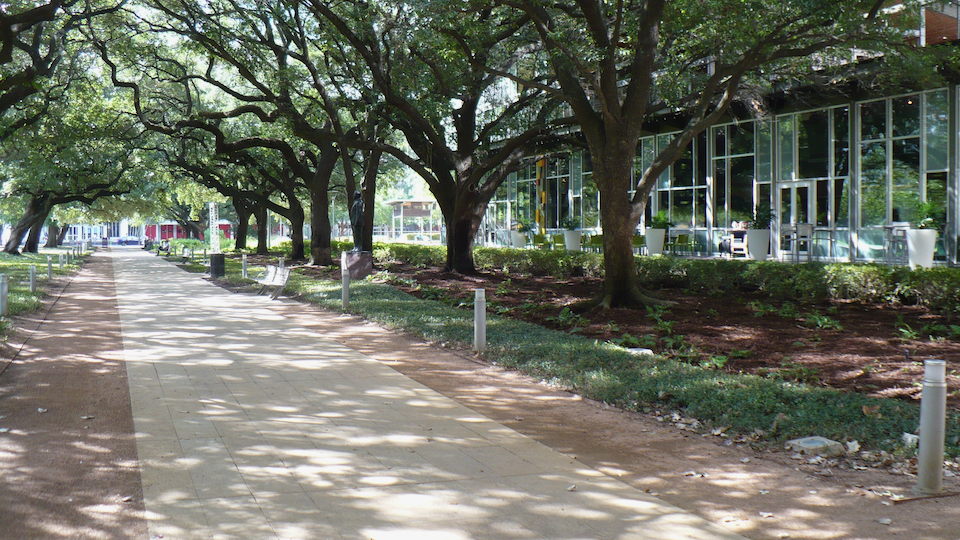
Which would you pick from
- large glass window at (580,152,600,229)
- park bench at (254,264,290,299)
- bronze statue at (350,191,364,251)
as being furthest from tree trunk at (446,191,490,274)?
large glass window at (580,152,600,229)

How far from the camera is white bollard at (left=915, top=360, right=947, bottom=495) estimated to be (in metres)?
4.83

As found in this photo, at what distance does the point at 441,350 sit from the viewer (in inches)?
426

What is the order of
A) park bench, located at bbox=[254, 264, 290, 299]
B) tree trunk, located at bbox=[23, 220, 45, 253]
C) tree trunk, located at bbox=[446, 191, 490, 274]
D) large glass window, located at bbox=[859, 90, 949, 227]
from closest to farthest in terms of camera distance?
park bench, located at bbox=[254, 264, 290, 299] → large glass window, located at bbox=[859, 90, 949, 227] → tree trunk, located at bbox=[446, 191, 490, 274] → tree trunk, located at bbox=[23, 220, 45, 253]

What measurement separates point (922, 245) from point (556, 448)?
14.1 meters

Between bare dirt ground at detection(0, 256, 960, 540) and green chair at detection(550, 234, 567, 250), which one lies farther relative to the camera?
green chair at detection(550, 234, 567, 250)

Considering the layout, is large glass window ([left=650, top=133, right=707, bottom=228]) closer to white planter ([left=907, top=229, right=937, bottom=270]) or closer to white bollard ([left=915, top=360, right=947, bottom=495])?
white planter ([left=907, top=229, right=937, bottom=270])

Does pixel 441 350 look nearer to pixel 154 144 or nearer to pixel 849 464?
pixel 849 464

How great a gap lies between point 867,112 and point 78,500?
2105cm

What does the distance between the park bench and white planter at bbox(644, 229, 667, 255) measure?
1220cm

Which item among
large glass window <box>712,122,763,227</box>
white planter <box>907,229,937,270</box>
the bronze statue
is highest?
large glass window <box>712,122,763,227</box>

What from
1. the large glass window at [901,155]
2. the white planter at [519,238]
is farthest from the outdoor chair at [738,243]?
the white planter at [519,238]

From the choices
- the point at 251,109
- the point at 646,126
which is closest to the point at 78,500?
the point at 251,109

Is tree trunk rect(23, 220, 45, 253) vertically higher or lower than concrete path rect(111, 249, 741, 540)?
higher

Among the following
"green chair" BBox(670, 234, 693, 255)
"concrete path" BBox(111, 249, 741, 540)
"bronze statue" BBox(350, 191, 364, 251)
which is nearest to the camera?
"concrete path" BBox(111, 249, 741, 540)
